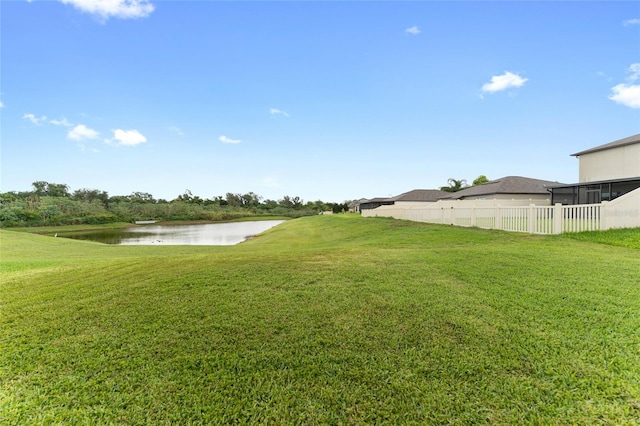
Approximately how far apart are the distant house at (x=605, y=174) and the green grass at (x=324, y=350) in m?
19.6

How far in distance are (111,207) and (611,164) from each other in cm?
6992

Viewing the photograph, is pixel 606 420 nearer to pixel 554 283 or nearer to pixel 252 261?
pixel 554 283

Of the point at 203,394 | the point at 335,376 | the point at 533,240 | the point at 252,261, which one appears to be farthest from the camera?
the point at 533,240

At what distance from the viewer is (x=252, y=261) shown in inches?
227

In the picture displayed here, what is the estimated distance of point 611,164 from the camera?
66.5 ft

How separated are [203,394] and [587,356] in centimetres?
298

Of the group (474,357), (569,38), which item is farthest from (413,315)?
(569,38)

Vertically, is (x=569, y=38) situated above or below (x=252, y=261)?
above

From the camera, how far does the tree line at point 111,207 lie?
40.0m

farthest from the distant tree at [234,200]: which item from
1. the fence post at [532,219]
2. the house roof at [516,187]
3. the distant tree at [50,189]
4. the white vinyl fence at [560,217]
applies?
the fence post at [532,219]

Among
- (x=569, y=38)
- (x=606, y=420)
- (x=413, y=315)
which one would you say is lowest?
(x=606, y=420)

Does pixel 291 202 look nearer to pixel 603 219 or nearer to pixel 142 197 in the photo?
pixel 142 197

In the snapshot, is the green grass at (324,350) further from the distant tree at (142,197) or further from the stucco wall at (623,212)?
the distant tree at (142,197)

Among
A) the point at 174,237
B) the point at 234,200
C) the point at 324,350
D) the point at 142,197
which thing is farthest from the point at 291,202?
the point at 324,350
